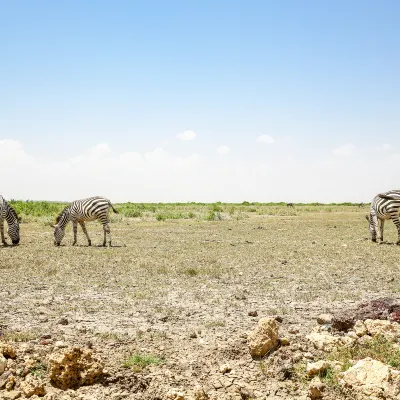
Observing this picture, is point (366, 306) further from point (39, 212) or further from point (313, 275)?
point (39, 212)

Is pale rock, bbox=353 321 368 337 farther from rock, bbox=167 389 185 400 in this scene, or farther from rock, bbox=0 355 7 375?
rock, bbox=0 355 7 375

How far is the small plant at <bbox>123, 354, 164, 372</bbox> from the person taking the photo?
612cm

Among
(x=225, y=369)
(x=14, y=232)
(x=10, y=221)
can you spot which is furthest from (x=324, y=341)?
(x=10, y=221)

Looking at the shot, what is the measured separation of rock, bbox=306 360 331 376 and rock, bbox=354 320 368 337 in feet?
4.09

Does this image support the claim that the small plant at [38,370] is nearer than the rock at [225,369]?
Yes

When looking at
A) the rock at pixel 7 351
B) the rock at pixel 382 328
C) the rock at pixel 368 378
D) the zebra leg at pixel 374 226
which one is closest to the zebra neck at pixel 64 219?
the zebra leg at pixel 374 226

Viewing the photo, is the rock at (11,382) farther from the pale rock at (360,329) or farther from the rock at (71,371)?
the pale rock at (360,329)

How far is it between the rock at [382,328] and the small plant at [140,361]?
3191 mm

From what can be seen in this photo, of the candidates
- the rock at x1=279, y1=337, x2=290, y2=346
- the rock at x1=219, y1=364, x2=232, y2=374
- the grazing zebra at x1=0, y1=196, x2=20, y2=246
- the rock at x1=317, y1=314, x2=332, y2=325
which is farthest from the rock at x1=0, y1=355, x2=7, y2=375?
the grazing zebra at x1=0, y1=196, x2=20, y2=246

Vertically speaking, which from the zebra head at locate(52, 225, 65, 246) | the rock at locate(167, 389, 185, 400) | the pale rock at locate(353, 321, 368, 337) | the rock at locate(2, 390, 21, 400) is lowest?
the rock at locate(2, 390, 21, 400)

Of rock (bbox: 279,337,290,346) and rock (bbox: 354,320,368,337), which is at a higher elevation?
rock (bbox: 354,320,368,337)

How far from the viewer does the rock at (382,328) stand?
6.89 metres

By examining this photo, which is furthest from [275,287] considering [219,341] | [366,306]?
→ [219,341]

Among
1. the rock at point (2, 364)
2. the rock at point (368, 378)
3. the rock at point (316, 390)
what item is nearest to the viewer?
the rock at point (368, 378)
